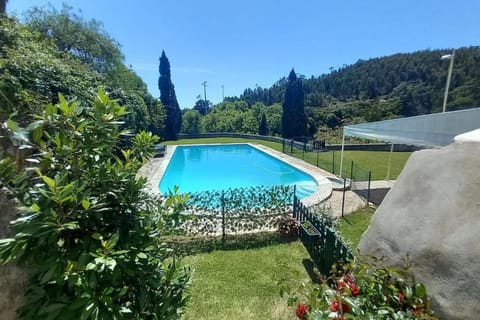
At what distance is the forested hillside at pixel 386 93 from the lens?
115ft

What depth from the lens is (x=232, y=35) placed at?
838 inches

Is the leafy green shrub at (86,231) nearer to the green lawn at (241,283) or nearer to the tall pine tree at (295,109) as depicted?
the green lawn at (241,283)

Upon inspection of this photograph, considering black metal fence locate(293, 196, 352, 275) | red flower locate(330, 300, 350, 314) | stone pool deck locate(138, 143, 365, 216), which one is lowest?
stone pool deck locate(138, 143, 365, 216)

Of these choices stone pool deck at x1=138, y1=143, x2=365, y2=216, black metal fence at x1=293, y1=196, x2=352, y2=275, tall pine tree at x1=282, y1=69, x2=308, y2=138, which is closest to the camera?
black metal fence at x1=293, y1=196, x2=352, y2=275

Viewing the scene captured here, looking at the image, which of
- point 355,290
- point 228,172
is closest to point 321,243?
point 355,290

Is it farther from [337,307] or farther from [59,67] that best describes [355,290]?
[59,67]

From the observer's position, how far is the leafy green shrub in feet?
4.31

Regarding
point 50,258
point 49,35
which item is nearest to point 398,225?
point 50,258

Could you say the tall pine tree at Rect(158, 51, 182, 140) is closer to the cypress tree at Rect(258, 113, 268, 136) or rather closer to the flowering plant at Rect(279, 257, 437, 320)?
the cypress tree at Rect(258, 113, 268, 136)

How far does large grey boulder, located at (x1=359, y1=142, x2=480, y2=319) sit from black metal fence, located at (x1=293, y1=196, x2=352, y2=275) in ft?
5.61

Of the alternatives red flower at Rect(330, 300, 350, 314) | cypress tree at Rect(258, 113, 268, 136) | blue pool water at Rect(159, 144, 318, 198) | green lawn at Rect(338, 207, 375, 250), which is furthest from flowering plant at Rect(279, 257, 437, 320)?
cypress tree at Rect(258, 113, 268, 136)

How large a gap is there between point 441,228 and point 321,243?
3.22 meters

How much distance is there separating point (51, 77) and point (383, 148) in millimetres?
27078

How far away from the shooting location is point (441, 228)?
1.84 m
